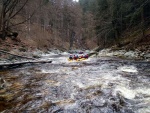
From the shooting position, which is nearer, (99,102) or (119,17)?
(99,102)

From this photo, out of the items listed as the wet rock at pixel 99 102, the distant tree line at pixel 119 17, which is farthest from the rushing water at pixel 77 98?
the distant tree line at pixel 119 17

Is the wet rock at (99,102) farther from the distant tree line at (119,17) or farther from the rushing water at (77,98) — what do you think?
the distant tree line at (119,17)

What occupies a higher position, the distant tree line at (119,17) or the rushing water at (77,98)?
the distant tree line at (119,17)

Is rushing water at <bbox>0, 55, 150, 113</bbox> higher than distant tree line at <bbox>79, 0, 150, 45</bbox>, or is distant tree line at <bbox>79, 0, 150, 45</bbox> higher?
distant tree line at <bbox>79, 0, 150, 45</bbox>

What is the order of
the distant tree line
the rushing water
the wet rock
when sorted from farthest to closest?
1. the distant tree line
2. the wet rock
3. the rushing water

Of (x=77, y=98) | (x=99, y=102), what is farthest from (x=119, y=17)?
(x=99, y=102)

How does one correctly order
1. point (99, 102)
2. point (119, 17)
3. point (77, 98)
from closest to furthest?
point (99, 102) < point (77, 98) < point (119, 17)

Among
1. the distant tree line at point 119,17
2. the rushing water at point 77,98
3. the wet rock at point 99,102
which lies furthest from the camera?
the distant tree line at point 119,17

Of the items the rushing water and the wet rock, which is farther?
the wet rock

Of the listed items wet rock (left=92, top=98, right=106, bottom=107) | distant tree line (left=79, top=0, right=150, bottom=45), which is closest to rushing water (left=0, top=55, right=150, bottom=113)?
wet rock (left=92, top=98, right=106, bottom=107)

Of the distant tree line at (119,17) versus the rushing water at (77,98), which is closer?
the rushing water at (77,98)

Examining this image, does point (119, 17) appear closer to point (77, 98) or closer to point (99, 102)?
point (77, 98)

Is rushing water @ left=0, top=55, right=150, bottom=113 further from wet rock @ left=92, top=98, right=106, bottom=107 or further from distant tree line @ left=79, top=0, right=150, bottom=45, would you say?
distant tree line @ left=79, top=0, right=150, bottom=45

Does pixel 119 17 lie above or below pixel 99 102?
above
